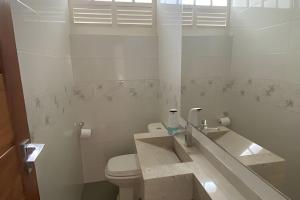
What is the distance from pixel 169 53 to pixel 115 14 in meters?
0.82

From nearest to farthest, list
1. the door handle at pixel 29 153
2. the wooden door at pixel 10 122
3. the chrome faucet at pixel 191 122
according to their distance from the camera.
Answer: the wooden door at pixel 10 122
the door handle at pixel 29 153
the chrome faucet at pixel 191 122

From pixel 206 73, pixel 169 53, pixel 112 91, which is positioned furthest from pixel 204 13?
pixel 112 91

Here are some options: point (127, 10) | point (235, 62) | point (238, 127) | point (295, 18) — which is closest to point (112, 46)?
point (127, 10)

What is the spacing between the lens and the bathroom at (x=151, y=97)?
25.0 inches

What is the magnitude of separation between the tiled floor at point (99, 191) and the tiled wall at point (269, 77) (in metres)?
1.79

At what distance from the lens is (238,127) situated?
885 millimetres

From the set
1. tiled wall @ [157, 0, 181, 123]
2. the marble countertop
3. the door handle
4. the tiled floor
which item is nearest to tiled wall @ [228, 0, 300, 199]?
the marble countertop

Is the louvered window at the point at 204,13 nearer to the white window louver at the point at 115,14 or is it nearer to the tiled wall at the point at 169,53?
the tiled wall at the point at 169,53

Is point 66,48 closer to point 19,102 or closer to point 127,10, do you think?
point 127,10

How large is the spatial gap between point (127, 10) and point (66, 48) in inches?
31.7

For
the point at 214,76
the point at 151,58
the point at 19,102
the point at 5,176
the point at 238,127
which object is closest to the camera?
the point at 5,176

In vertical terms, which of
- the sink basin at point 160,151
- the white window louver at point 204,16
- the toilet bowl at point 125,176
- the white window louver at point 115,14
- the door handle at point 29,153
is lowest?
the toilet bowl at point 125,176

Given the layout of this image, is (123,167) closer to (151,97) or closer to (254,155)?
(151,97)

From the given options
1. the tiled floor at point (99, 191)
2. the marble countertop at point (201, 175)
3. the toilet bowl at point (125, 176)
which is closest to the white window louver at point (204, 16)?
the marble countertop at point (201, 175)
